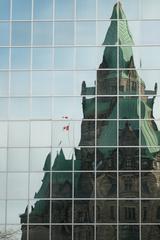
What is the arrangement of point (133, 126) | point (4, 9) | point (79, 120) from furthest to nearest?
1. point (4, 9)
2. point (79, 120)
3. point (133, 126)

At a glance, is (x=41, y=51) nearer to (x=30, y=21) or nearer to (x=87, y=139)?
(x=30, y=21)

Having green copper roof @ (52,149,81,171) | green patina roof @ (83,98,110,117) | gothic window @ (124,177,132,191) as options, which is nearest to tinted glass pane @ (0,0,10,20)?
green patina roof @ (83,98,110,117)

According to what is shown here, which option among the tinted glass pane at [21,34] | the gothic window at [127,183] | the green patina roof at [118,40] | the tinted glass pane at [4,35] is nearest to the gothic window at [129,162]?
the gothic window at [127,183]

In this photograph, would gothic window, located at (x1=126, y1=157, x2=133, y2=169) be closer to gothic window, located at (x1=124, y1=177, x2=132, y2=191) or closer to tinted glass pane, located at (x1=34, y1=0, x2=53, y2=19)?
gothic window, located at (x1=124, y1=177, x2=132, y2=191)

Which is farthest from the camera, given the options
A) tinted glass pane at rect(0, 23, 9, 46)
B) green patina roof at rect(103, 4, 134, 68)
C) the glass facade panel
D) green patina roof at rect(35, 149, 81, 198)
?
tinted glass pane at rect(0, 23, 9, 46)

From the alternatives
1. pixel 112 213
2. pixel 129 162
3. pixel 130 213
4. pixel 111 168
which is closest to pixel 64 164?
pixel 111 168

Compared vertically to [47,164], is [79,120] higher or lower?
higher

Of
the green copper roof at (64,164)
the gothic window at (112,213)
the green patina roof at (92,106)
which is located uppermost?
the green patina roof at (92,106)

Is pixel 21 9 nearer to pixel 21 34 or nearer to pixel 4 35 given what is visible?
pixel 21 34

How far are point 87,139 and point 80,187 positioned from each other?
94.2 inches

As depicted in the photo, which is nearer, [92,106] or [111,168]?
[111,168]

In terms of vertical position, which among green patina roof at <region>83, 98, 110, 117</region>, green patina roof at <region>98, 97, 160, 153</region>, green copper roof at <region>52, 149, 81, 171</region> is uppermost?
green patina roof at <region>83, 98, 110, 117</region>

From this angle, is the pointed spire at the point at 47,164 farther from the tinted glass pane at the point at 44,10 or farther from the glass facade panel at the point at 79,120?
the tinted glass pane at the point at 44,10

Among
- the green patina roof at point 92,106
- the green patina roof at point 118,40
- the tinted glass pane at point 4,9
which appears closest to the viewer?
the green patina roof at point 92,106
